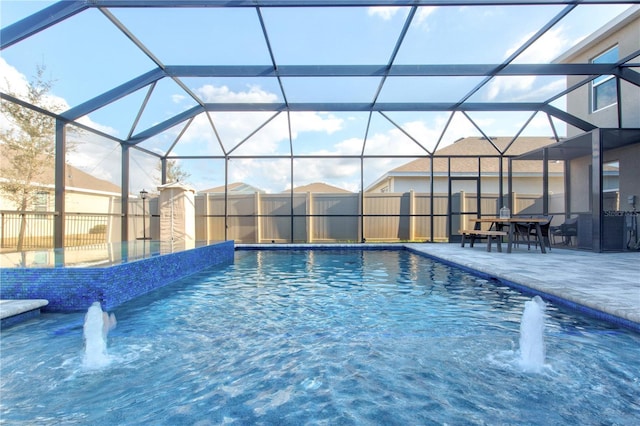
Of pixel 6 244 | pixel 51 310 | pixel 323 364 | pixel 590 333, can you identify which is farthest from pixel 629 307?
pixel 6 244

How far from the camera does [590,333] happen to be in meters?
2.76

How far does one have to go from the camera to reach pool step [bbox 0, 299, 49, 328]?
2.96 m

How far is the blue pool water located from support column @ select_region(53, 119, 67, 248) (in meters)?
4.10

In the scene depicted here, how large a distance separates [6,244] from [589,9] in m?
12.0

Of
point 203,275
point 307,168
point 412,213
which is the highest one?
point 307,168

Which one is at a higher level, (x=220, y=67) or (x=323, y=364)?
(x=220, y=67)

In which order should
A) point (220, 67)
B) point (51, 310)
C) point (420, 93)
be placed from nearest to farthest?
point (51, 310) → point (220, 67) → point (420, 93)

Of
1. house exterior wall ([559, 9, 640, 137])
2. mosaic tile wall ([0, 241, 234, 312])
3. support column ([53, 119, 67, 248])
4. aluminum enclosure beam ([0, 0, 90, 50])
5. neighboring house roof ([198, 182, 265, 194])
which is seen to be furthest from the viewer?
neighboring house roof ([198, 182, 265, 194])

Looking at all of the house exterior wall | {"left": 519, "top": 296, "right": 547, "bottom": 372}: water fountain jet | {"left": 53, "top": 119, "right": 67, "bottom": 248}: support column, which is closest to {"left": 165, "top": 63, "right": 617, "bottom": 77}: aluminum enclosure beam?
the house exterior wall

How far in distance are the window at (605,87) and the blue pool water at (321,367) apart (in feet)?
25.3

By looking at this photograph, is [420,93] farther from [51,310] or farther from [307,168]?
[51,310]

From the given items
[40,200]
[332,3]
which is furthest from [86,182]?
[332,3]

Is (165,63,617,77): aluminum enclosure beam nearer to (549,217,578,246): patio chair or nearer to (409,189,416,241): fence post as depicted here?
(549,217,578,246): patio chair

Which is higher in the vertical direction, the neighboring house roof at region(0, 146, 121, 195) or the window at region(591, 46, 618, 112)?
the window at region(591, 46, 618, 112)
